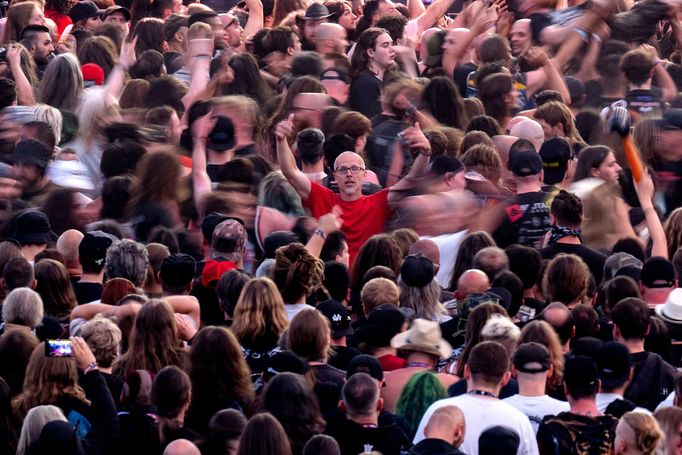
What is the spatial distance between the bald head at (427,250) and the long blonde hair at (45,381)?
2540 mm

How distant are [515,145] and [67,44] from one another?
530cm

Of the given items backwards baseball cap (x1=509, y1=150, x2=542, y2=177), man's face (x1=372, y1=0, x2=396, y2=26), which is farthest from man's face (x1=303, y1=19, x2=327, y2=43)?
backwards baseball cap (x1=509, y1=150, x2=542, y2=177)

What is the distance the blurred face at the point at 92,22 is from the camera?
14.7 meters

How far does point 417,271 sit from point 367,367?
1.43 metres

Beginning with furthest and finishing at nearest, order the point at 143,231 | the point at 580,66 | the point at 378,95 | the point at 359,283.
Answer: the point at 580,66 < the point at 378,95 < the point at 143,231 < the point at 359,283

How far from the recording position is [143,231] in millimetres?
9641

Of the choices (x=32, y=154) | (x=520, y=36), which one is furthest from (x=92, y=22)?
(x=32, y=154)

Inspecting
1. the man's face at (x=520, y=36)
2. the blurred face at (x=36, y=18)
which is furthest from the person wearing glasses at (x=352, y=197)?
the blurred face at (x=36, y=18)

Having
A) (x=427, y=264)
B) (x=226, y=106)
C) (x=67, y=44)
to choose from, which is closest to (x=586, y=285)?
(x=427, y=264)

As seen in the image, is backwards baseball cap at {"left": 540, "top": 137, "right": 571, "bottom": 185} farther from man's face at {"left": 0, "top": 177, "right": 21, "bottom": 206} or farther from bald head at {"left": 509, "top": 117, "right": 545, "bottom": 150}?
man's face at {"left": 0, "top": 177, "right": 21, "bottom": 206}

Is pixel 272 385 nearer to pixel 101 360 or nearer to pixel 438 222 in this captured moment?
pixel 101 360

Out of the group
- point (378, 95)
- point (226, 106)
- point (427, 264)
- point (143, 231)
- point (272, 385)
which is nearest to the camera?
point (272, 385)

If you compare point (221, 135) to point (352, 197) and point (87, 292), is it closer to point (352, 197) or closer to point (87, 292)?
point (352, 197)

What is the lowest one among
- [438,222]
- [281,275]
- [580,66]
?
[580,66]
